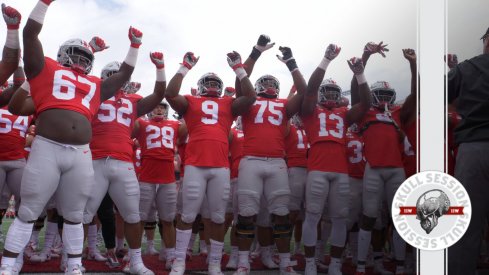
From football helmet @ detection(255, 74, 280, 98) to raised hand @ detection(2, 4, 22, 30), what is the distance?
136cm

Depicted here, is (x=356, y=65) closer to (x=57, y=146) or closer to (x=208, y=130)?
(x=208, y=130)

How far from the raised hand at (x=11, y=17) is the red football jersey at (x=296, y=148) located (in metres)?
2.22

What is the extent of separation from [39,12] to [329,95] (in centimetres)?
167

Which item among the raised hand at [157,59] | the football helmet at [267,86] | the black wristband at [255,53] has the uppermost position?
the raised hand at [157,59]

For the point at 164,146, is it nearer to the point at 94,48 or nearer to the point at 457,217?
the point at 94,48

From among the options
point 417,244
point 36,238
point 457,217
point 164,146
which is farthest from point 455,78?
point 36,238

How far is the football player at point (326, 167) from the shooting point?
8.32 feet

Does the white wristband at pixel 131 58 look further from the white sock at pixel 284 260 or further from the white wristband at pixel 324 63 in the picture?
the white sock at pixel 284 260

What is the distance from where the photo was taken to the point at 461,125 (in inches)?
63.3

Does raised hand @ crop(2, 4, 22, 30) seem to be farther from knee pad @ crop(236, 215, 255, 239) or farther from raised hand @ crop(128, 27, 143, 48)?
knee pad @ crop(236, 215, 255, 239)

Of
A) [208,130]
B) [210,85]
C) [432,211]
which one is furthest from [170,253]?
[432,211]

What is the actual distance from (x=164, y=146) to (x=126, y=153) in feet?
2.20

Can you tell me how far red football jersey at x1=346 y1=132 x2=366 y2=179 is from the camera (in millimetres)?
2638

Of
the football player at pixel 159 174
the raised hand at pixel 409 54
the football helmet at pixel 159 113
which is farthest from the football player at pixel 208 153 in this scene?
the raised hand at pixel 409 54
